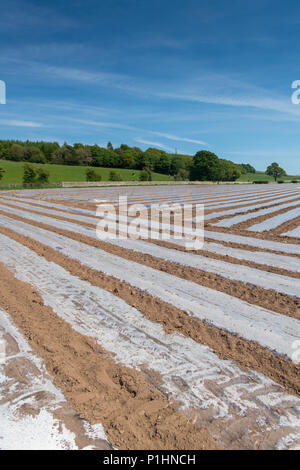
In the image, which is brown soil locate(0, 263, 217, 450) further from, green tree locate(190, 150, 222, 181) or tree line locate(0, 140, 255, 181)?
green tree locate(190, 150, 222, 181)

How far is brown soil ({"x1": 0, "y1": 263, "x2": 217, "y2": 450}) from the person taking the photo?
1.88 metres

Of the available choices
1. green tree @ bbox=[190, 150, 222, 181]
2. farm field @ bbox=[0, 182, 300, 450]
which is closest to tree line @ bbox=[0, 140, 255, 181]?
green tree @ bbox=[190, 150, 222, 181]

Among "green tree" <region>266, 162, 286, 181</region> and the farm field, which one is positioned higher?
"green tree" <region>266, 162, 286, 181</region>

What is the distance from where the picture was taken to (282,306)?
12.6 feet

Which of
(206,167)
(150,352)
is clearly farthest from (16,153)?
(150,352)

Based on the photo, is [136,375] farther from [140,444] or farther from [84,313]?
[84,313]

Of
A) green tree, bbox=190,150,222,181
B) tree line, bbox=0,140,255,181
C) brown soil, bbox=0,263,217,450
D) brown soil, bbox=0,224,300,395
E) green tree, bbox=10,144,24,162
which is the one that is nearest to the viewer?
brown soil, bbox=0,263,217,450

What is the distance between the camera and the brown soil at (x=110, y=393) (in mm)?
→ 1881

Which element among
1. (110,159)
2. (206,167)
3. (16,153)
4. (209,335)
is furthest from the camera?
(110,159)

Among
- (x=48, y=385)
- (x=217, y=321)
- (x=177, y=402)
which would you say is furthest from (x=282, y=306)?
(x=48, y=385)

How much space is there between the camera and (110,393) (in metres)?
2.27

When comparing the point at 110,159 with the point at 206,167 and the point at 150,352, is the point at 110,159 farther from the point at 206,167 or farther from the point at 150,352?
the point at 150,352

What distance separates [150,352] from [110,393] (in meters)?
0.66

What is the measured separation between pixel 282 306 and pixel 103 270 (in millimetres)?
3205
